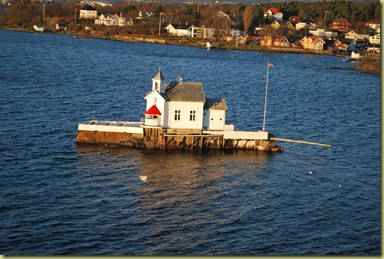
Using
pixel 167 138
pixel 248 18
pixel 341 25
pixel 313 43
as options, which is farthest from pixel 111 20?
pixel 167 138

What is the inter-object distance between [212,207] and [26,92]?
25.7 meters

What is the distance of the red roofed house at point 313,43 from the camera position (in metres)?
106

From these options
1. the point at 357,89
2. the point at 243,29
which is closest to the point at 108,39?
the point at 243,29

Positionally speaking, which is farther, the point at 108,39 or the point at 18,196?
the point at 108,39

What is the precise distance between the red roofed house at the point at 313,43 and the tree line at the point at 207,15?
51.0ft

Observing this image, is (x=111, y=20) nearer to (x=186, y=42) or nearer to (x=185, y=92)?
(x=186, y=42)

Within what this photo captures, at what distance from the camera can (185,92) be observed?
3316cm

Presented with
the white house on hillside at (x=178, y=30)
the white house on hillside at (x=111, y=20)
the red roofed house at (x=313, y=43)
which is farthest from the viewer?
the white house on hillside at (x=111, y=20)

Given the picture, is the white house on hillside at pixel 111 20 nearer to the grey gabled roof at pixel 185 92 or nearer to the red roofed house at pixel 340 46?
the red roofed house at pixel 340 46

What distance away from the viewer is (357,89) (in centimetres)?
6225

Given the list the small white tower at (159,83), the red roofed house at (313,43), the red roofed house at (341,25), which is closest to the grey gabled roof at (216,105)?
the small white tower at (159,83)

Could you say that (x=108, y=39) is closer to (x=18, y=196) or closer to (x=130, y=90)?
(x=130, y=90)

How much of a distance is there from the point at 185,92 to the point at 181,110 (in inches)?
37.8

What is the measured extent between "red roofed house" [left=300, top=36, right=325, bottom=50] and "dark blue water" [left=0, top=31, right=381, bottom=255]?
180 feet
